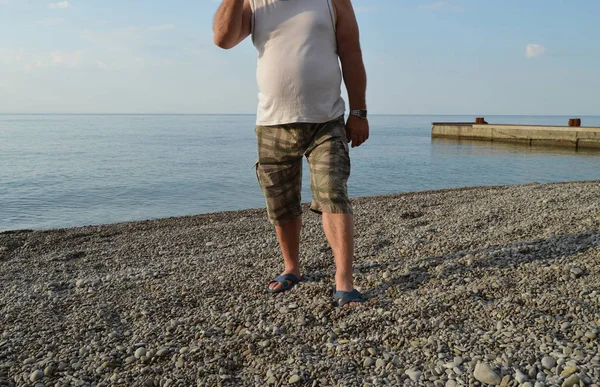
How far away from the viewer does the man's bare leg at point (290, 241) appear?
3979 millimetres

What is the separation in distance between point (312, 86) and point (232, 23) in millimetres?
704

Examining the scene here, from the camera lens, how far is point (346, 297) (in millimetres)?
3518

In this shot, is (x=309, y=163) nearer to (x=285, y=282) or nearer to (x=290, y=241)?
(x=290, y=241)

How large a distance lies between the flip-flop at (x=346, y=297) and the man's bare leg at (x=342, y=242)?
0.08ft

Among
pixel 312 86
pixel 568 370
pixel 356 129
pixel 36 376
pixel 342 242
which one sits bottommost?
pixel 36 376

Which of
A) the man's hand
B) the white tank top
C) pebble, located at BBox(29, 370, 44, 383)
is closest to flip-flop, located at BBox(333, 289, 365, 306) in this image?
the man's hand

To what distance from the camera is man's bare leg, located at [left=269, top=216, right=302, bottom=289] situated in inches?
157

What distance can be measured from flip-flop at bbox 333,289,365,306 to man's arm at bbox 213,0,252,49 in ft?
6.43

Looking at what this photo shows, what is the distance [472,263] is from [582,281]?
2.83 ft

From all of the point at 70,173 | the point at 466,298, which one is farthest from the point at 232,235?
the point at 70,173

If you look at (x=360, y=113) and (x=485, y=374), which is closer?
(x=485, y=374)

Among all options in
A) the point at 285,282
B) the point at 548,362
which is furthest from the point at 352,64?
the point at 548,362

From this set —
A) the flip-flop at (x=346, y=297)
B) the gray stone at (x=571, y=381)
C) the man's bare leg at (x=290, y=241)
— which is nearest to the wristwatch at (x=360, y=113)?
the man's bare leg at (x=290, y=241)

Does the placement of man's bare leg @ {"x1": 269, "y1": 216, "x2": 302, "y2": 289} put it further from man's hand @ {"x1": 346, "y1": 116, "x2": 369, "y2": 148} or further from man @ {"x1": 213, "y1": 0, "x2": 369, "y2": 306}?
man's hand @ {"x1": 346, "y1": 116, "x2": 369, "y2": 148}
